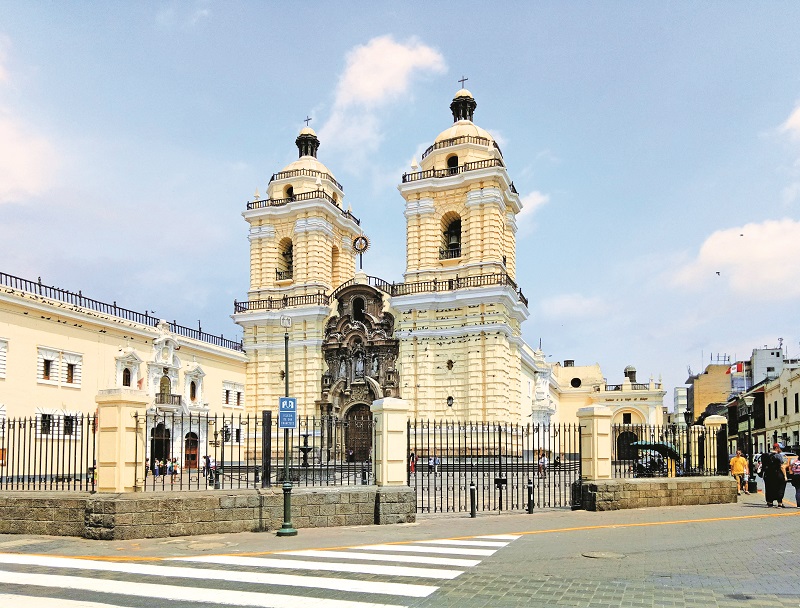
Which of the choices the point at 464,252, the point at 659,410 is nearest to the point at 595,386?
the point at 659,410

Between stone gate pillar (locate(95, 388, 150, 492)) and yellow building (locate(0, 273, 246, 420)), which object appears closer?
stone gate pillar (locate(95, 388, 150, 492))

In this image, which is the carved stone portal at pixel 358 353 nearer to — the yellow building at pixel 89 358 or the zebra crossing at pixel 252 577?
the yellow building at pixel 89 358

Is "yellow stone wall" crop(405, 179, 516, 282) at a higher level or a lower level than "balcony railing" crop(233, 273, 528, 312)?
higher

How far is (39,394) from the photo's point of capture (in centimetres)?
3022

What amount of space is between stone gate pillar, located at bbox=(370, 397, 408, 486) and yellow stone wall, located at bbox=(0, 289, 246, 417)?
16238 mm

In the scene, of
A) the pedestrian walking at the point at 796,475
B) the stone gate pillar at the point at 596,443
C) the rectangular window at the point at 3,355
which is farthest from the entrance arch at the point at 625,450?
the rectangular window at the point at 3,355

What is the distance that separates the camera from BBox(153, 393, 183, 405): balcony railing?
36688 mm

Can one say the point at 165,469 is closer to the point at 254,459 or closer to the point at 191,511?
the point at 254,459

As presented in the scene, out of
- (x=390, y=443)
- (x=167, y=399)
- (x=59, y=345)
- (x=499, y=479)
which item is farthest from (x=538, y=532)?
(x=167, y=399)

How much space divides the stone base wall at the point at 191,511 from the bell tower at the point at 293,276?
27.2m

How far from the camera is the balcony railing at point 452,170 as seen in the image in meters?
39.4

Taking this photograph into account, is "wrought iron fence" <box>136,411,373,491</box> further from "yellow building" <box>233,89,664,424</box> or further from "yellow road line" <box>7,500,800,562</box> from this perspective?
"yellow building" <box>233,89,664,424</box>

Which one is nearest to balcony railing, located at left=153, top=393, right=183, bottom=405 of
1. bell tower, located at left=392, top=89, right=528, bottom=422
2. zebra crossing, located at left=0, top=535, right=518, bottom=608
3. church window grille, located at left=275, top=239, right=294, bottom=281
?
church window grille, located at left=275, top=239, right=294, bottom=281

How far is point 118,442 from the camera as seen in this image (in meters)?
13.4
